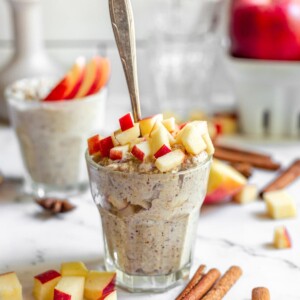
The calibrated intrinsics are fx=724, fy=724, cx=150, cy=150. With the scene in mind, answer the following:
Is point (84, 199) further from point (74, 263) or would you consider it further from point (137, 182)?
point (137, 182)

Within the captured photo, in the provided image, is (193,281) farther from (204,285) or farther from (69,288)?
(69,288)

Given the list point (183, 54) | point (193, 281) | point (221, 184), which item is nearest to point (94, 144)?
point (193, 281)

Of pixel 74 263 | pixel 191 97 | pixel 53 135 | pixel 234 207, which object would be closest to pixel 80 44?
pixel 191 97

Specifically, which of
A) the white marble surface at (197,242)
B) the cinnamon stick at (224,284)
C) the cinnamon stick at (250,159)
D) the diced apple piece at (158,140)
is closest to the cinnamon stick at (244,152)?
the cinnamon stick at (250,159)

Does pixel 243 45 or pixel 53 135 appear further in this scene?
pixel 243 45

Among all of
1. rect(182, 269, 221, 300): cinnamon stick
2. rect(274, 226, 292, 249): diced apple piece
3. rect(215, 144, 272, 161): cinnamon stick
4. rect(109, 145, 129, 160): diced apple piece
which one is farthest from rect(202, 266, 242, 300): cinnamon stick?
rect(215, 144, 272, 161): cinnamon stick

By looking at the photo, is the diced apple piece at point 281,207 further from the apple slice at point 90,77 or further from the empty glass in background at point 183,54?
the empty glass in background at point 183,54

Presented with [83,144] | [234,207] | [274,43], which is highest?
[274,43]

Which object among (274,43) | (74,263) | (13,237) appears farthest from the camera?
(274,43)
